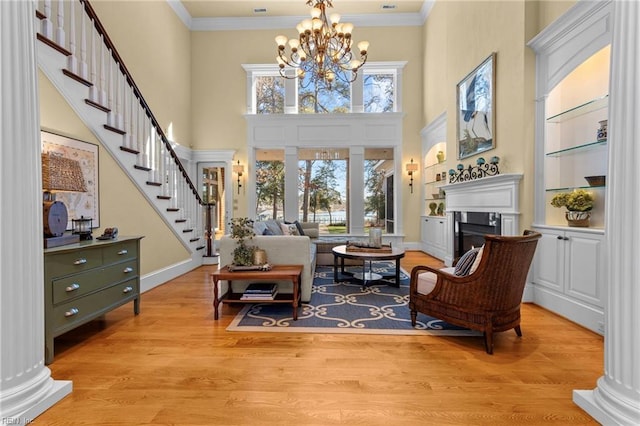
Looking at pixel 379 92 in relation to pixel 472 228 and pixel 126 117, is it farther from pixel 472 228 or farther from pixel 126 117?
pixel 126 117

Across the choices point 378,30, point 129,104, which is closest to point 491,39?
point 378,30

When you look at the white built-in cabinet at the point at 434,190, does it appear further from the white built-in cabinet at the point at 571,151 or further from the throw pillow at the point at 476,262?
the throw pillow at the point at 476,262

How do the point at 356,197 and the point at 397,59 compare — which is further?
the point at 356,197

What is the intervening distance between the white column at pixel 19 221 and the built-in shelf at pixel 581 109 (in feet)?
14.1

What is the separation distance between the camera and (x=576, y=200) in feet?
10.2

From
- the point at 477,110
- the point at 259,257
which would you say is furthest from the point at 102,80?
the point at 477,110

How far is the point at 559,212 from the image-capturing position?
3482 mm

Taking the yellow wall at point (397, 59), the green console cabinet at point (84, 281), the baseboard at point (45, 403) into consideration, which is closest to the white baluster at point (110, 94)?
the yellow wall at point (397, 59)

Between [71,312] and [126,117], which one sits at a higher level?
[126,117]

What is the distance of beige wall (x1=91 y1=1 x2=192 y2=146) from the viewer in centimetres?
523

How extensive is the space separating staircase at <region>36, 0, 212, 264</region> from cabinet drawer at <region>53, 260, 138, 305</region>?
1.57 metres

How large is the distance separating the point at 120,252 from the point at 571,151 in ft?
15.6

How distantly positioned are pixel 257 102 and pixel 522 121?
6.14 m

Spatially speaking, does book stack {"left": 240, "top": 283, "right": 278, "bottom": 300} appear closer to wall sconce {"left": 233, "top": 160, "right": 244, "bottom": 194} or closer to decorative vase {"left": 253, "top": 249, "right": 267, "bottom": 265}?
decorative vase {"left": 253, "top": 249, "right": 267, "bottom": 265}
